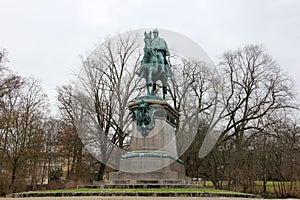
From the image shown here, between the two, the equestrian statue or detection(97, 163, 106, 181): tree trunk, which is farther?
detection(97, 163, 106, 181): tree trunk

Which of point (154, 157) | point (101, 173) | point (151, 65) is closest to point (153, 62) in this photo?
point (151, 65)

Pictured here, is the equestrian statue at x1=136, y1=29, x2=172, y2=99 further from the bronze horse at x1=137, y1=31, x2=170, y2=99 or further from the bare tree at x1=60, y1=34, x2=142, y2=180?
the bare tree at x1=60, y1=34, x2=142, y2=180

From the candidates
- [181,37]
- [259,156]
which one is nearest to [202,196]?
[181,37]

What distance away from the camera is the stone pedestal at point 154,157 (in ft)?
48.3

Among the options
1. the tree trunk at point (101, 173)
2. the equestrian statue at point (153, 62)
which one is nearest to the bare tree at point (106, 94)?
the tree trunk at point (101, 173)

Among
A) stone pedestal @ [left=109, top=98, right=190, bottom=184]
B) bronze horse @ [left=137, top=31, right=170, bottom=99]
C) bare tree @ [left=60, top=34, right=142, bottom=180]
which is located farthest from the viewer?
bare tree @ [left=60, top=34, right=142, bottom=180]

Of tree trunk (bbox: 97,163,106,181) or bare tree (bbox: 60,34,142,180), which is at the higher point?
bare tree (bbox: 60,34,142,180)

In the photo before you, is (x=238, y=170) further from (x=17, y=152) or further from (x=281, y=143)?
(x=17, y=152)

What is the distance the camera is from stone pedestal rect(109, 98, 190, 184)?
14.7m

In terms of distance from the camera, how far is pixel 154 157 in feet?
50.1

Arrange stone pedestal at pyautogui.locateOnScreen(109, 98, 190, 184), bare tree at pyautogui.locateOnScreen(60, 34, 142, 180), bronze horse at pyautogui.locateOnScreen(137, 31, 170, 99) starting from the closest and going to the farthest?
stone pedestal at pyautogui.locateOnScreen(109, 98, 190, 184)
bronze horse at pyautogui.locateOnScreen(137, 31, 170, 99)
bare tree at pyautogui.locateOnScreen(60, 34, 142, 180)

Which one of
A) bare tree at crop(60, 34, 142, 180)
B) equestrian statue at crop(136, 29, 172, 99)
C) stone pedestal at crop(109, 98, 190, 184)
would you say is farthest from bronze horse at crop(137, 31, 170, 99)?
bare tree at crop(60, 34, 142, 180)

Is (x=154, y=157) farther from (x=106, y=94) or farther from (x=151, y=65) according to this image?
(x=106, y=94)

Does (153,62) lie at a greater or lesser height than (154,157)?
greater
